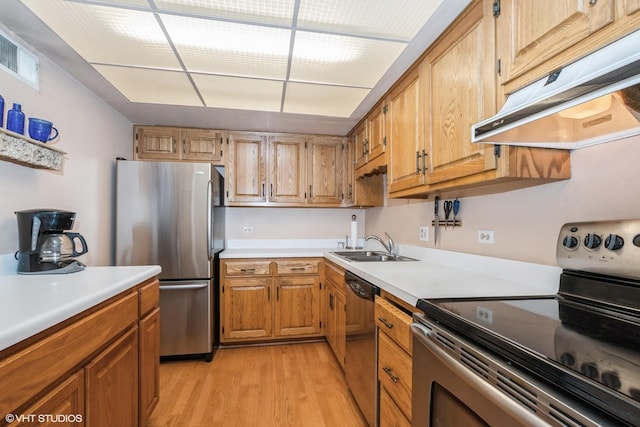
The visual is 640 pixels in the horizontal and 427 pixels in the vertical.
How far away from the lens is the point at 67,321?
938 mm

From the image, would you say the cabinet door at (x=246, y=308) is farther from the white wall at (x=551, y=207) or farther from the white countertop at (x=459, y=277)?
the white wall at (x=551, y=207)

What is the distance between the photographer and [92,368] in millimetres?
1056

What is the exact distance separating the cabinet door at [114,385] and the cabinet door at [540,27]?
187 centimetres

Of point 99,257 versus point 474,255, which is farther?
point 99,257

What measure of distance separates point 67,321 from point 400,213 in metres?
2.28

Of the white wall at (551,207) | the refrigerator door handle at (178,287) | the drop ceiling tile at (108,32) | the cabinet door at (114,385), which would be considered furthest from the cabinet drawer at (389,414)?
the drop ceiling tile at (108,32)

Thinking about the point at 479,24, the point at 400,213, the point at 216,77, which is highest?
the point at 216,77

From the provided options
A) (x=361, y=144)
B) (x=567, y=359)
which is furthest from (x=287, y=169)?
(x=567, y=359)

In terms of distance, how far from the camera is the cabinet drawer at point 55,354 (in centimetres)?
72

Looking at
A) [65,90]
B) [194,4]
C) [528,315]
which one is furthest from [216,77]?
[528,315]

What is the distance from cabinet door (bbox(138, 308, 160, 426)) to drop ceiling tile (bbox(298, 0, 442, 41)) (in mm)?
1757

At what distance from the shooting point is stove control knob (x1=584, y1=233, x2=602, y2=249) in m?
0.95

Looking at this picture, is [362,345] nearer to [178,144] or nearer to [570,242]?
[570,242]

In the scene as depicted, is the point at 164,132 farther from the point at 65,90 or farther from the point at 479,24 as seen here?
the point at 479,24
